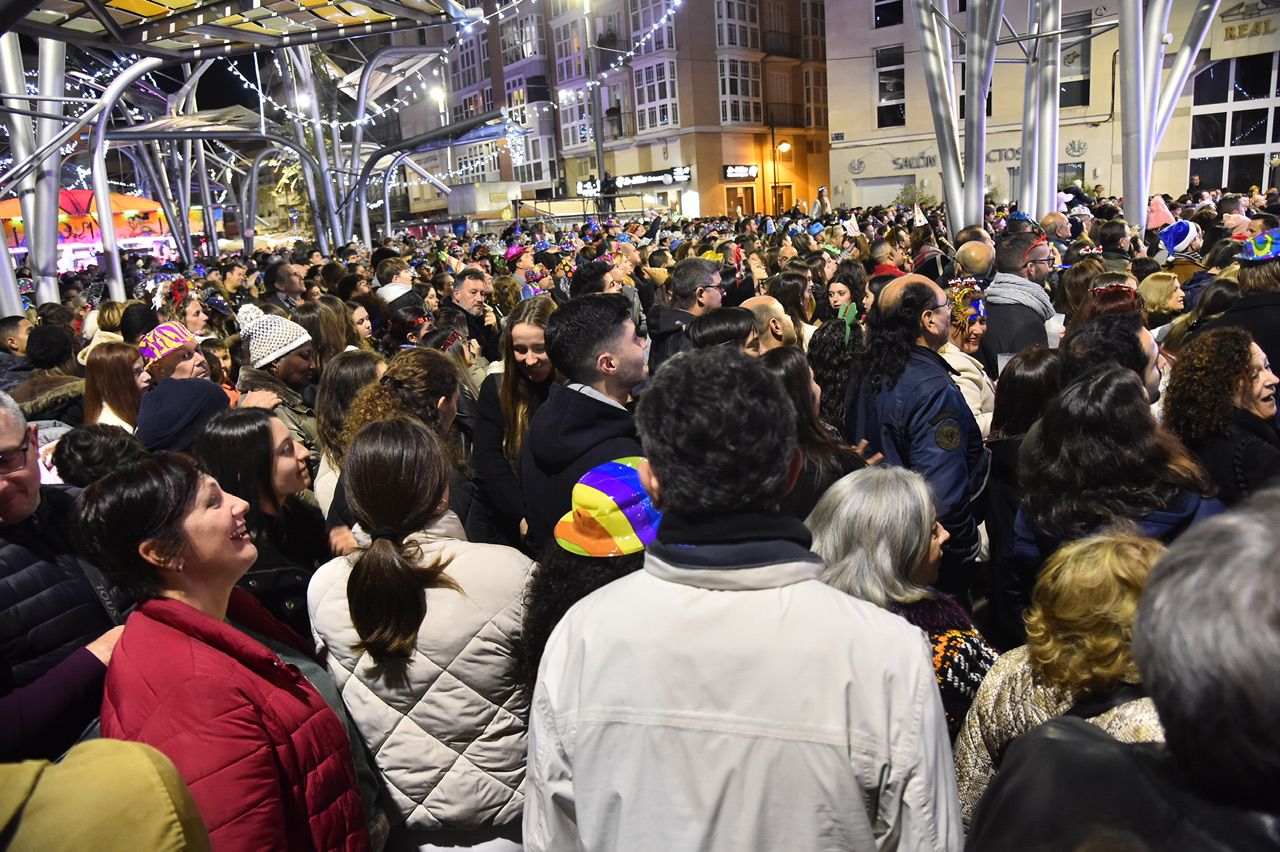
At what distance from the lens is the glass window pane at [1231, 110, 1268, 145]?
94.0 ft

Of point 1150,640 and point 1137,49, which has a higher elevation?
point 1137,49

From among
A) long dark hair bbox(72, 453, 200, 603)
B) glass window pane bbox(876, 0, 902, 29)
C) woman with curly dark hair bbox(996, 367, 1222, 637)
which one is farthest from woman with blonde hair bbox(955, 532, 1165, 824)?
glass window pane bbox(876, 0, 902, 29)

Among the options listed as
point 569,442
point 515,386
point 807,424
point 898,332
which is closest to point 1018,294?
point 898,332

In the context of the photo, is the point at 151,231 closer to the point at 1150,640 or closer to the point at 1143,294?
the point at 1143,294

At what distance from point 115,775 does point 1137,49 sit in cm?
1284

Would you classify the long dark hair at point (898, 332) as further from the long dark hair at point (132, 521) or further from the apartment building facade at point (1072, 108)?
the apartment building facade at point (1072, 108)

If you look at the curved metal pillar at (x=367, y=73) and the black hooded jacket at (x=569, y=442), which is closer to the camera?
the black hooded jacket at (x=569, y=442)

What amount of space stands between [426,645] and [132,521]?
2.48 feet

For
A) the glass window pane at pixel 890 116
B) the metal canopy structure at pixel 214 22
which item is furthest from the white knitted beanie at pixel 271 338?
the glass window pane at pixel 890 116

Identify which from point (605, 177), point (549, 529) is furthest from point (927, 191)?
point (549, 529)

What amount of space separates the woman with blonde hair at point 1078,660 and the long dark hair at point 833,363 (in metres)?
2.10

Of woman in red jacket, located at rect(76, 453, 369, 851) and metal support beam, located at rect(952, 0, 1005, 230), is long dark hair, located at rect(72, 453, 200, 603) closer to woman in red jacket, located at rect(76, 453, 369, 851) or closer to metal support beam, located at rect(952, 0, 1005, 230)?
woman in red jacket, located at rect(76, 453, 369, 851)

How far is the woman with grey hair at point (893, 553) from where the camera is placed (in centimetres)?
227

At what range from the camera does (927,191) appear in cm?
3638
